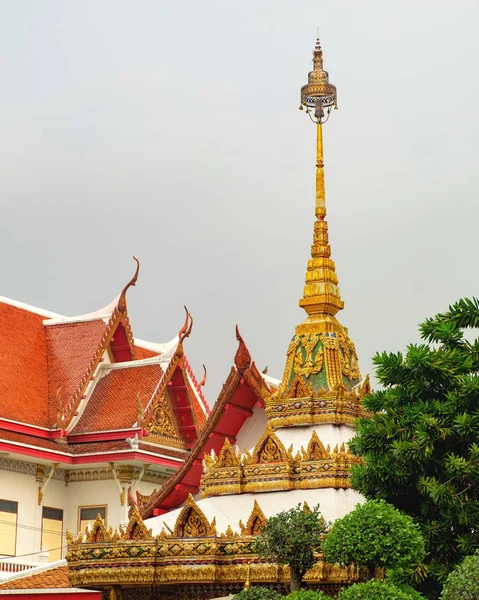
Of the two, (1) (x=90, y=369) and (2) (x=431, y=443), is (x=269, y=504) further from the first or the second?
(1) (x=90, y=369)

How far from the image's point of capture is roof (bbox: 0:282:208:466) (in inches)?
865

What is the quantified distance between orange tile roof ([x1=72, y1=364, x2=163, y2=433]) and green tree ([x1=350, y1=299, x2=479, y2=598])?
38.6ft

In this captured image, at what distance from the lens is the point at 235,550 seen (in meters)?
11.3

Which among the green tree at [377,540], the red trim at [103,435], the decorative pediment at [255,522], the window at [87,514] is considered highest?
the red trim at [103,435]

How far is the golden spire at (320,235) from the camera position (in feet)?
44.1

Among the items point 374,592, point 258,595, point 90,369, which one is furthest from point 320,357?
point 90,369

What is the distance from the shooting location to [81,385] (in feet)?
75.5

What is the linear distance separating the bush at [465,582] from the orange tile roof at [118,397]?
13859 mm

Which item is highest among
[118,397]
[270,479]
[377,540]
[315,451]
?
[118,397]

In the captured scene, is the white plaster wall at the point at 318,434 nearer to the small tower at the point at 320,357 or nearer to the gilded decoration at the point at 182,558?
the small tower at the point at 320,357

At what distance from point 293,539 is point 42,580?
21.0 ft

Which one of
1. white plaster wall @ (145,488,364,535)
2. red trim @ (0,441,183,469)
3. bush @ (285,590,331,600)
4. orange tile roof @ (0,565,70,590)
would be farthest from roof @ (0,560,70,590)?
bush @ (285,590,331,600)

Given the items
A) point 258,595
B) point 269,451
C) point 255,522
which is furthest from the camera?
point 269,451

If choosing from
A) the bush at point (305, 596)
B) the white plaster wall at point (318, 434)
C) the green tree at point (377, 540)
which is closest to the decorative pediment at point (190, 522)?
the white plaster wall at point (318, 434)
